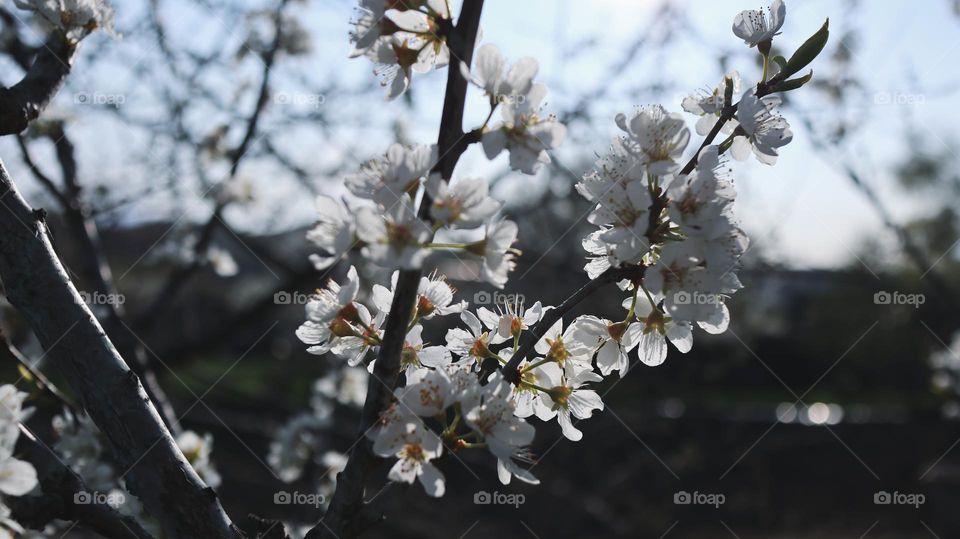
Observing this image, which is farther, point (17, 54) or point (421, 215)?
point (17, 54)

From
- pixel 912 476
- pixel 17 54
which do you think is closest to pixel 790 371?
pixel 912 476

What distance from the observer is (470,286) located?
732 cm

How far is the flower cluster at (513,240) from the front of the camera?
85 cm

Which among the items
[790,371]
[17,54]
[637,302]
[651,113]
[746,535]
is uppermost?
[790,371]

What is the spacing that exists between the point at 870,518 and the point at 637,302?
21.4 ft

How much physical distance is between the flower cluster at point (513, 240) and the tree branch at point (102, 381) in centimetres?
24

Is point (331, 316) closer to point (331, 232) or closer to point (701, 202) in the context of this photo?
point (331, 232)

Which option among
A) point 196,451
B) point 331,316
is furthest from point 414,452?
point 196,451

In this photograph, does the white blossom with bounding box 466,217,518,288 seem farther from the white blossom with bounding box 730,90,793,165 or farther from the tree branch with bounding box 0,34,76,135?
the tree branch with bounding box 0,34,76,135

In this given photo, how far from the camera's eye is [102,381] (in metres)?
0.96

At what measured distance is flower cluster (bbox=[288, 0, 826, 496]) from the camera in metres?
0.85

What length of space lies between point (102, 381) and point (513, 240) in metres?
0.57

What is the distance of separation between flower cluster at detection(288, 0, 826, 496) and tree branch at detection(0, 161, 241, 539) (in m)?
0.24

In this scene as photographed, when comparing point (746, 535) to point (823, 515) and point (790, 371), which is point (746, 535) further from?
point (790, 371)
